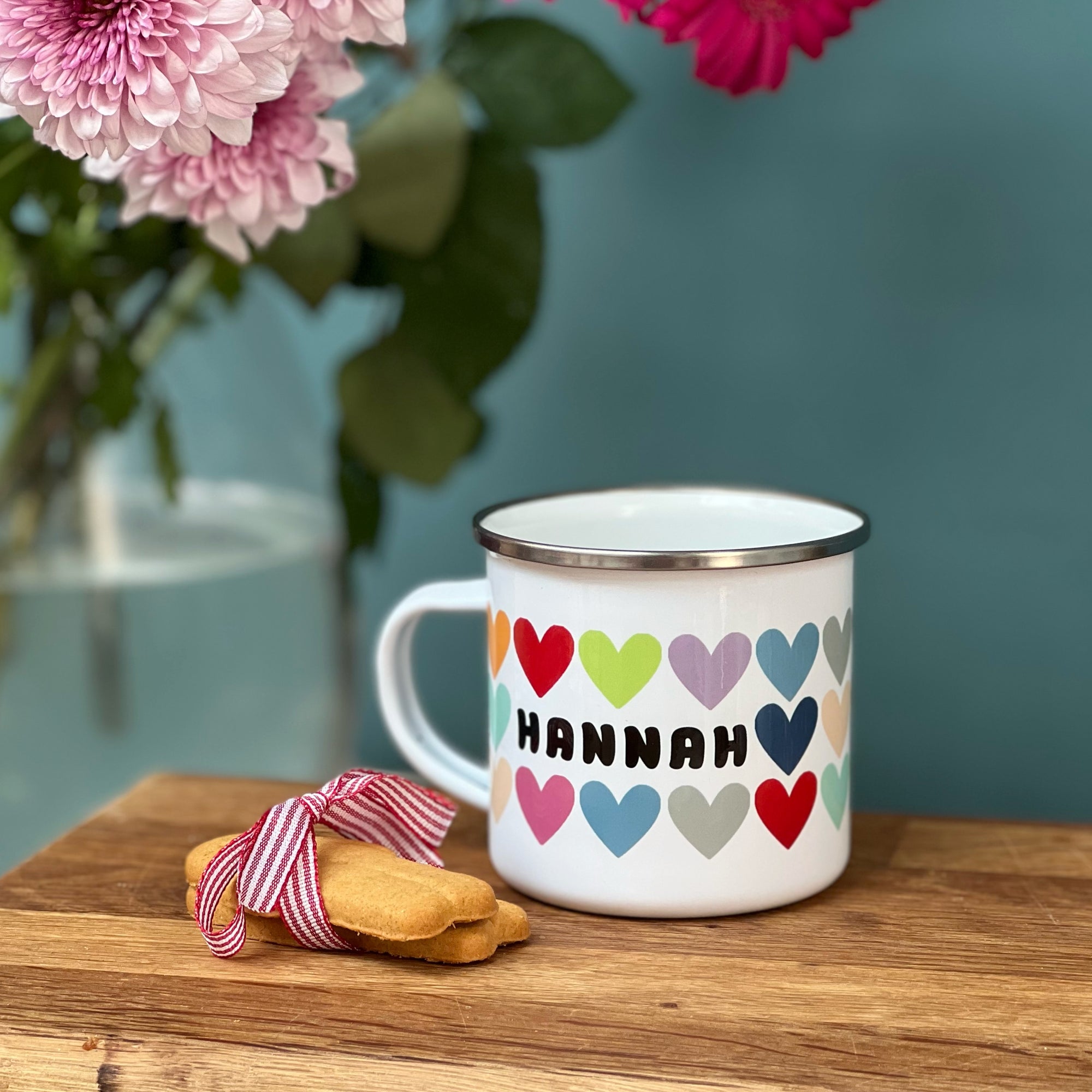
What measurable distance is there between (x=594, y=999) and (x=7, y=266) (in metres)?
0.47

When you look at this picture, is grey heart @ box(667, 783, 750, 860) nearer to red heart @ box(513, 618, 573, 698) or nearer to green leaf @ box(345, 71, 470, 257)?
red heart @ box(513, 618, 573, 698)

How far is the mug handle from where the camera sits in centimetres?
54

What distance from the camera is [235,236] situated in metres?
0.53

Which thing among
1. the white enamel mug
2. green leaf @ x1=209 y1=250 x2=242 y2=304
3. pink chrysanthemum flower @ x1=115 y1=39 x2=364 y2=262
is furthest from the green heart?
green leaf @ x1=209 y1=250 x2=242 y2=304

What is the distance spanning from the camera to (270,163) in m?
0.51

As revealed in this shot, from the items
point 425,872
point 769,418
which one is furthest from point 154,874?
point 769,418

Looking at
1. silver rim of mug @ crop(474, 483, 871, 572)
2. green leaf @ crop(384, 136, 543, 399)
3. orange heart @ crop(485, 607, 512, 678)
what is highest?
green leaf @ crop(384, 136, 543, 399)

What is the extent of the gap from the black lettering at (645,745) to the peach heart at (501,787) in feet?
0.19

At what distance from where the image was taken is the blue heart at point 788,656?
467 millimetres

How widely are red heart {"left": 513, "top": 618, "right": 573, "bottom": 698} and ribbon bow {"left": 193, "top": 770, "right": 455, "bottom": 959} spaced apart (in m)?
0.07

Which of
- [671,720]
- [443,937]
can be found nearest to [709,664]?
[671,720]

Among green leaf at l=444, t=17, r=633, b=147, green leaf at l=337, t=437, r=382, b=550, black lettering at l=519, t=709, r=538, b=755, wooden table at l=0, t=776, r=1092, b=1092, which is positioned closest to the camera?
wooden table at l=0, t=776, r=1092, b=1092

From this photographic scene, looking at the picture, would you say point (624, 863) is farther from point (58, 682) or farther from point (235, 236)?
point (58, 682)

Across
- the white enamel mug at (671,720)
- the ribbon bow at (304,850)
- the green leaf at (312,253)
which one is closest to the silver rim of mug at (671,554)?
the white enamel mug at (671,720)
